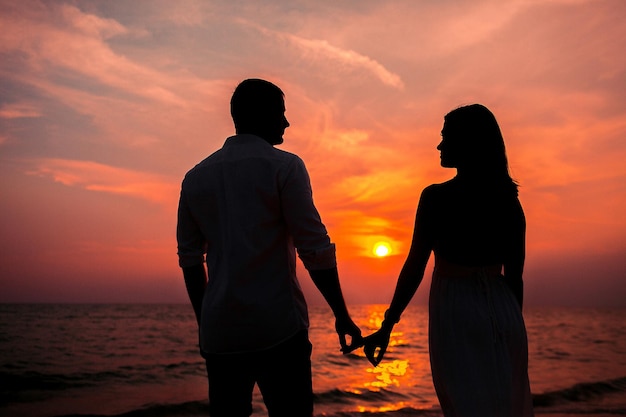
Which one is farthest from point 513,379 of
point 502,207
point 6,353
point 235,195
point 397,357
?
point 6,353

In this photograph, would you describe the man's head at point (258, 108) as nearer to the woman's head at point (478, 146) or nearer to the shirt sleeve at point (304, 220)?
the shirt sleeve at point (304, 220)

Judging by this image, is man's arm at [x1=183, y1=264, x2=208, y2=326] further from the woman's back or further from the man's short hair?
the woman's back

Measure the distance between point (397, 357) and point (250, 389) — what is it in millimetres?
19991

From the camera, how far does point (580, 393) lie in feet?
43.4

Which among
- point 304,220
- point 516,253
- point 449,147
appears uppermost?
point 449,147

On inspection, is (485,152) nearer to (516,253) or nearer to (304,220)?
(516,253)

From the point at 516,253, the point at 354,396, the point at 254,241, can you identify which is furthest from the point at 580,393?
the point at 254,241

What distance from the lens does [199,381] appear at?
1639cm

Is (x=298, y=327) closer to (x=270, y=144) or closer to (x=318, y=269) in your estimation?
(x=318, y=269)

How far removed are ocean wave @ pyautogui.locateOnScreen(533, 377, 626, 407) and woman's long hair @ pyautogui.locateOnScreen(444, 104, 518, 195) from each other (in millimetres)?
10525

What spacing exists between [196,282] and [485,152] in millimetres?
1752

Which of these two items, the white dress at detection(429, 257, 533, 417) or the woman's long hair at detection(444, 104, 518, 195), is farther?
the woman's long hair at detection(444, 104, 518, 195)

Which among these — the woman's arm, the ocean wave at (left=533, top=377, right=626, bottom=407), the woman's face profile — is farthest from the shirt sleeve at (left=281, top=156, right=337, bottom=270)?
the ocean wave at (left=533, top=377, right=626, bottom=407)

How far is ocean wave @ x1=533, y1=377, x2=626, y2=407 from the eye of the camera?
12.3 metres
